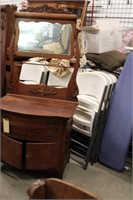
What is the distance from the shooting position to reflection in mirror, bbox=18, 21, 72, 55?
75.6 inches

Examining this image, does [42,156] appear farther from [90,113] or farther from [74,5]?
[74,5]

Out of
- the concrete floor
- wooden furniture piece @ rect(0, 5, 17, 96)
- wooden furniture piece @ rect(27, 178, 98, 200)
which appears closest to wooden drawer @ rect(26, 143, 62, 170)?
the concrete floor

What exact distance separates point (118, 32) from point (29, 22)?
111cm

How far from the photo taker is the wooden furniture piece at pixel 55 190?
83 cm

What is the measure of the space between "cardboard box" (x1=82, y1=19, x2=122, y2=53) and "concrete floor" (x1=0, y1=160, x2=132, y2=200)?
1.16 meters

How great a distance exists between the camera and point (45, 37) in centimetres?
199

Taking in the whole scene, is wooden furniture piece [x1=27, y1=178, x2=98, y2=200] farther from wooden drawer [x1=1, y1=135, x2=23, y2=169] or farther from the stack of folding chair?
the stack of folding chair

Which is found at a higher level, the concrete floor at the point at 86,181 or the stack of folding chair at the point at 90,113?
the stack of folding chair at the point at 90,113

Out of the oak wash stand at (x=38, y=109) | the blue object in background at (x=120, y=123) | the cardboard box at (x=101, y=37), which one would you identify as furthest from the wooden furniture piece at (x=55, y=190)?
the cardboard box at (x=101, y=37)

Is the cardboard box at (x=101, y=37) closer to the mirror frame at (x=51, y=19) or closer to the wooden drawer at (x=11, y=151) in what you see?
the mirror frame at (x=51, y=19)

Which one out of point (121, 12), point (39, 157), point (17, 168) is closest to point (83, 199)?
point (39, 157)

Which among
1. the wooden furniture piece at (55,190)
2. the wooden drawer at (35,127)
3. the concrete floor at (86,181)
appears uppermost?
the wooden furniture piece at (55,190)

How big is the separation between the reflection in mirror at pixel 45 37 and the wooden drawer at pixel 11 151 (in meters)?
0.72

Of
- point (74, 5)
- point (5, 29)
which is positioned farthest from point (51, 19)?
point (74, 5)
